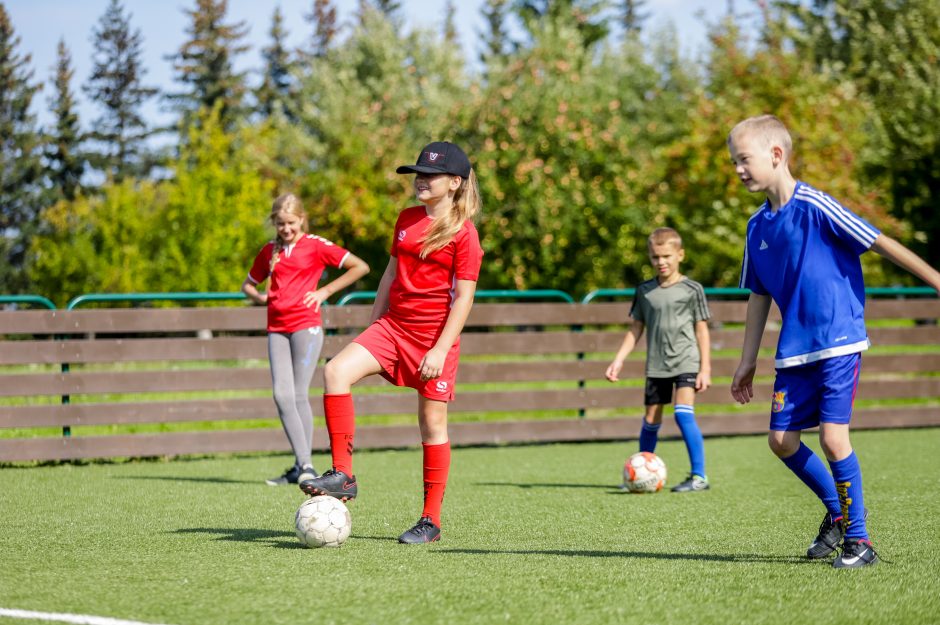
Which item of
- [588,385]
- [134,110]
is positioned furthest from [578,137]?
[134,110]

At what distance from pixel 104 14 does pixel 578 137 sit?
1560 inches

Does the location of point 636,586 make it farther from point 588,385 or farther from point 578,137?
point 578,137

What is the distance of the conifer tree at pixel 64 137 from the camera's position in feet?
163

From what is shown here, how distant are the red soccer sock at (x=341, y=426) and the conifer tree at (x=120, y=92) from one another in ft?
171

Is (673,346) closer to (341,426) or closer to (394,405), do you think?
(341,426)

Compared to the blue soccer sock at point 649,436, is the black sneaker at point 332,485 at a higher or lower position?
higher

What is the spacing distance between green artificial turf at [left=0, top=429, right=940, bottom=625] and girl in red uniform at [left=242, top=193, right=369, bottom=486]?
51 cm

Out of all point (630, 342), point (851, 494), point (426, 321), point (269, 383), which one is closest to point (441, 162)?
point (426, 321)

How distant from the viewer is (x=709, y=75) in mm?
36281

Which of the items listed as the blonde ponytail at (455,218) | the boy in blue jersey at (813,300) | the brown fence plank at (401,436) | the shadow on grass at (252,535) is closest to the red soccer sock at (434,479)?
the shadow on grass at (252,535)

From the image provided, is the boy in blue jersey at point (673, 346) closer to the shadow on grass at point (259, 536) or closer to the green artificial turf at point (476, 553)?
the green artificial turf at point (476, 553)

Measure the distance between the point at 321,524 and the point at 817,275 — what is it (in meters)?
2.56

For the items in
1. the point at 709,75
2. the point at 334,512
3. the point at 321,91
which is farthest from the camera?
the point at 321,91

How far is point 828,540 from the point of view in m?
5.05
